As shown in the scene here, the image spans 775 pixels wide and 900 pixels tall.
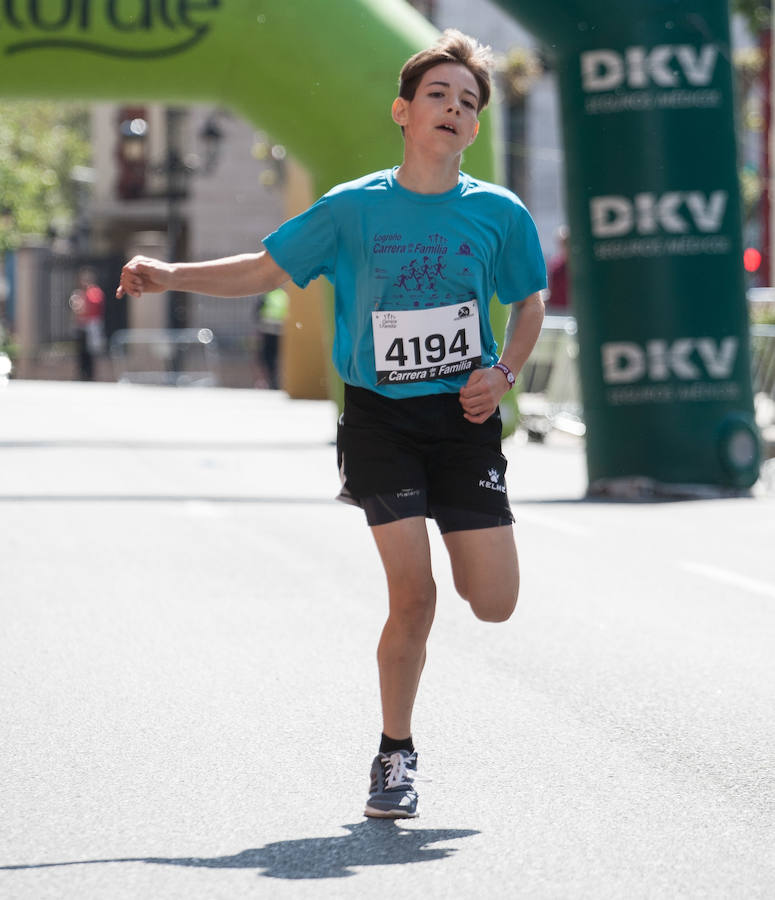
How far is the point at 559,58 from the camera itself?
45.7 ft

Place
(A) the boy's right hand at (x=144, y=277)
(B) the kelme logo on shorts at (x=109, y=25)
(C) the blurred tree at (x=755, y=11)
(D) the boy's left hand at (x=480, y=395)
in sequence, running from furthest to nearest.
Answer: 1. (C) the blurred tree at (x=755, y=11)
2. (B) the kelme logo on shorts at (x=109, y=25)
3. (A) the boy's right hand at (x=144, y=277)
4. (D) the boy's left hand at (x=480, y=395)

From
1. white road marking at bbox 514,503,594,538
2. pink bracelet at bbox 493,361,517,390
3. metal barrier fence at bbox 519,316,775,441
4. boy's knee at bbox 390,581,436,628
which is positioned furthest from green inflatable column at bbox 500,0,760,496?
boy's knee at bbox 390,581,436,628

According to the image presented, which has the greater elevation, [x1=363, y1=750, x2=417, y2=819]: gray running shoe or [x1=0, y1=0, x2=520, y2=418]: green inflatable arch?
[x1=0, y1=0, x2=520, y2=418]: green inflatable arch

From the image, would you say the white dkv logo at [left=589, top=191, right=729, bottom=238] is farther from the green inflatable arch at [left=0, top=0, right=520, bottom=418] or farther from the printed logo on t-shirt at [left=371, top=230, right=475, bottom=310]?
the printed logo on t-shirt at [left=371, top=230, right=475, bottom=310]

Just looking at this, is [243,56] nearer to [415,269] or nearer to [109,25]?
[109,25]

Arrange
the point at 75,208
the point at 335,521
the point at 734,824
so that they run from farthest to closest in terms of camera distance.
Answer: the point at 75,208, the point at 335,521, the point at 734,824

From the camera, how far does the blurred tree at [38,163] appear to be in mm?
52250

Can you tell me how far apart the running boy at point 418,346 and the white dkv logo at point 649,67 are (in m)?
8.89

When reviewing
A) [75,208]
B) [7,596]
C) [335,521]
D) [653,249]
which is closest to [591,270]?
[653,249]

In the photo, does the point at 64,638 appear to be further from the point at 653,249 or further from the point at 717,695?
the point at 653,249

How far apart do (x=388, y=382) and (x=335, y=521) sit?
7.47m

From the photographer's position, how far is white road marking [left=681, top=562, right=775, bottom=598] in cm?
904

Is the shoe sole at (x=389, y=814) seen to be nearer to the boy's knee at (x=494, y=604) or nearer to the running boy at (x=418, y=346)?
the running boy at (x=418, y=346)

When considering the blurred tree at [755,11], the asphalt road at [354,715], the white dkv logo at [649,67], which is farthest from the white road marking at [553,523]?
the blurred tree at [755,11]
